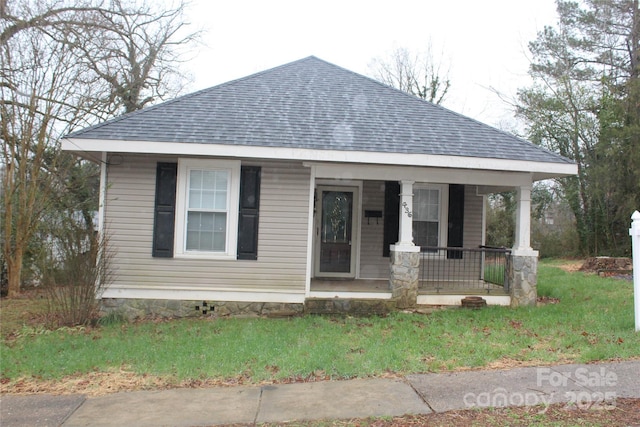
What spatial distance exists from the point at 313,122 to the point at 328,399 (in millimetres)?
5484

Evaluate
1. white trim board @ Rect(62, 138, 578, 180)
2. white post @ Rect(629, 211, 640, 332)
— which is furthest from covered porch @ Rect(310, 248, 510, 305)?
white post @ Rect(629, 211, 640, 332)

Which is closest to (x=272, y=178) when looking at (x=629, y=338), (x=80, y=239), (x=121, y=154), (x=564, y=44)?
(x=121, y=154)

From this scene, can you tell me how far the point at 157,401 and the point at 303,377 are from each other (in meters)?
1.43

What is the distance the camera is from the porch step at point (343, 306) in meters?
7.99

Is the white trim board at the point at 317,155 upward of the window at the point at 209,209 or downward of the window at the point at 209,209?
upward

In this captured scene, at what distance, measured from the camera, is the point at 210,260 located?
8008 mm

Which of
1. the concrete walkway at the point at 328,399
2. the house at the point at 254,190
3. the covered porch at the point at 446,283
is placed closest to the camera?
the concrete walkway at the point at 328,399

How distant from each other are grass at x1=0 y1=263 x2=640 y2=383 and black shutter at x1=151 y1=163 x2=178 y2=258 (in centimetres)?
121

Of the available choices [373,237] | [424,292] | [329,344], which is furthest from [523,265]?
[329,344]

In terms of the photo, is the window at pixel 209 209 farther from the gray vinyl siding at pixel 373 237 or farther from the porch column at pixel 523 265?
the porch column at pixel 523 265

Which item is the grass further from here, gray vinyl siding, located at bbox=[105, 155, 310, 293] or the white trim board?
the white trim board

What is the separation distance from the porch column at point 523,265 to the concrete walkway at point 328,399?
12.0 feet

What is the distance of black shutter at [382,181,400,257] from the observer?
997 cm

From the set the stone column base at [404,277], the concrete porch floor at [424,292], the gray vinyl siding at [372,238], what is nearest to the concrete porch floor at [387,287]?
the concrete porch floor at [424,292]
